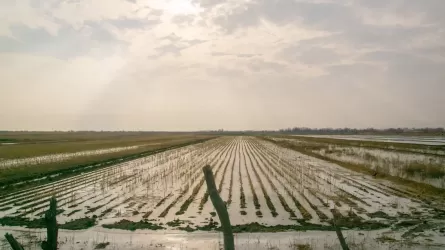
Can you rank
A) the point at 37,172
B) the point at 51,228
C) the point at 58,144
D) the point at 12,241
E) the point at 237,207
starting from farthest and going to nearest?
the point at 58,144 < the point at 37,172 < the point at 237,207 < the point at 51,228 < the point at 12,241

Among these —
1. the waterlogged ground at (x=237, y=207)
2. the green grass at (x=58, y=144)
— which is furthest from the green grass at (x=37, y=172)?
the green grass at (x=58, y=144)

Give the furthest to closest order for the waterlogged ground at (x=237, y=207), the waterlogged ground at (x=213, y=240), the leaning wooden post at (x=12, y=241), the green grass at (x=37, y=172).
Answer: the green grass at (x=37, y=172) < the waterlogged ground at (x=237, y=207) < the waterlogged ground at (x=213, y=240) < the leaning wooden post at (x=12, y=241)

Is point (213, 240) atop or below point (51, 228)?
below

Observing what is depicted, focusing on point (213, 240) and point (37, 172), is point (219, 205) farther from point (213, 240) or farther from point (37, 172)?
point (37, 172)

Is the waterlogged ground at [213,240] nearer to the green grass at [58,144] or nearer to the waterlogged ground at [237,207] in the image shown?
the waterlogged ground at [237,207]

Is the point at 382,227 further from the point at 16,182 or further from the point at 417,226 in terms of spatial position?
the point at 16,182

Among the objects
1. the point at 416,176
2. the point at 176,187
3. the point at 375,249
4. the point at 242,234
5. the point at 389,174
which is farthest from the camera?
the point at 389,174

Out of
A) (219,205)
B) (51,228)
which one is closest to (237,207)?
(51,228)

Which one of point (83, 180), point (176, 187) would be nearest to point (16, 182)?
point (83, 180)

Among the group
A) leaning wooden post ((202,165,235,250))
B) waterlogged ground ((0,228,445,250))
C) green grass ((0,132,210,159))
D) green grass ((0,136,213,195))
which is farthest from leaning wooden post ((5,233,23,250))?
green grass ((0,132,210,159))
